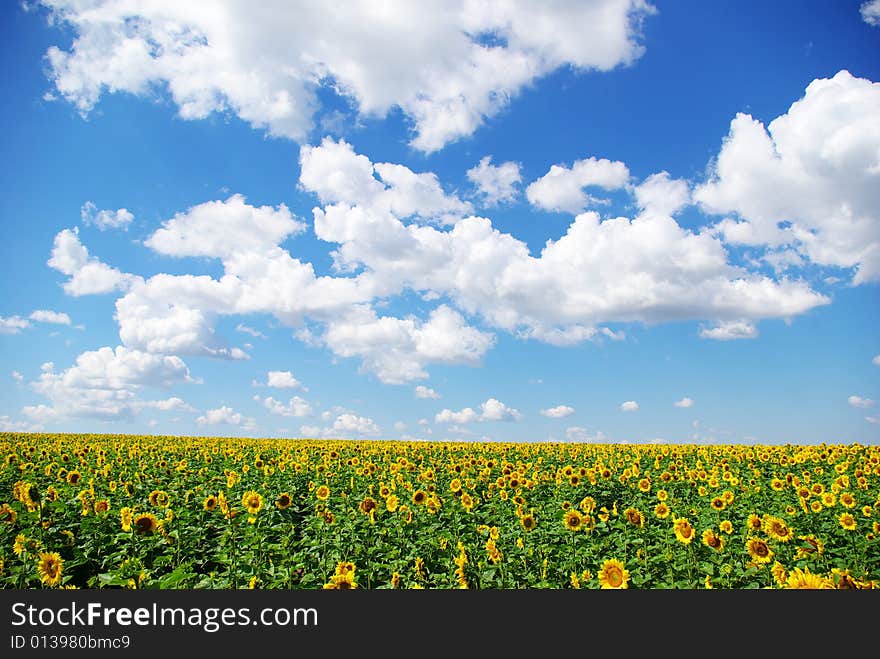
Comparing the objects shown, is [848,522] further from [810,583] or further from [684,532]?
[810,583]

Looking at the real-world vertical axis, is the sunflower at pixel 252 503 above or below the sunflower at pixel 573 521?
above

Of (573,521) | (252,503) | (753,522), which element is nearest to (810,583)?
(753,522)

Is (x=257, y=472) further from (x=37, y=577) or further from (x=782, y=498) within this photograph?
(x=782, y=498)

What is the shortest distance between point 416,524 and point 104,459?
13.1 m

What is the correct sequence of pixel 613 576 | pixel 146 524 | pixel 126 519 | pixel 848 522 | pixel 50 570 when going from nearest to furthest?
1. pixel 613 576
2. pixel 50 570
3. pixel 146 524
4. pixel 126 519
5. pixel 848 522

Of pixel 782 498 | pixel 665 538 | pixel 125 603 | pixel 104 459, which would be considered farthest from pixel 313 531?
pixel 104 459

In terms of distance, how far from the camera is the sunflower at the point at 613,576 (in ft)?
22.5

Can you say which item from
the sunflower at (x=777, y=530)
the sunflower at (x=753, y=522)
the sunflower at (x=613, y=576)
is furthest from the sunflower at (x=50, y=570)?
the sunflower at (x=777, y=530)

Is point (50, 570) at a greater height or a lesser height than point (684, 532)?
lesser

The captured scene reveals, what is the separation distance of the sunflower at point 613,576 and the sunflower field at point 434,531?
2 cm

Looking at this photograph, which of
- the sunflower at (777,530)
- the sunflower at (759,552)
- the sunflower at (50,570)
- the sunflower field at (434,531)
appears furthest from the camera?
the sunflower at (777,530)

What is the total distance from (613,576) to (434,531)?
370cm

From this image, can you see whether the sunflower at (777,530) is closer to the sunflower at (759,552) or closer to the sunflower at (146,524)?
the sunflower at (759,552)

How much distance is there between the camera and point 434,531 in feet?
32.5
